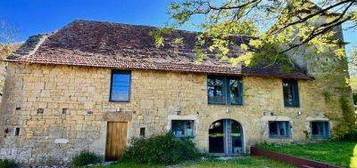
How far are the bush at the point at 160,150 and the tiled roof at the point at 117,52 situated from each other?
3.34 metres

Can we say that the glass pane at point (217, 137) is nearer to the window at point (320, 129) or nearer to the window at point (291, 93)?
the window at point (291, 93)

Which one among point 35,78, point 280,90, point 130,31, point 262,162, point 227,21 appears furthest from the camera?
point 130,31

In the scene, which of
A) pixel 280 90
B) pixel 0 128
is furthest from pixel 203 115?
pixel 0 128

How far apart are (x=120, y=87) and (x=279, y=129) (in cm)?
851

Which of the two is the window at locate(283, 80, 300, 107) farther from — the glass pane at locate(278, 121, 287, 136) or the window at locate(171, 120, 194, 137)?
the window at locate(171, 120, 194, 137)

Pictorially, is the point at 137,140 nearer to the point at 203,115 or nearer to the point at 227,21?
the point at 203,115

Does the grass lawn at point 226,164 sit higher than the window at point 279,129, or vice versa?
the window at point 279,129

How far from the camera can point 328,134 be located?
15547mm

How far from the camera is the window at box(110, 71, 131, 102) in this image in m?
12.8

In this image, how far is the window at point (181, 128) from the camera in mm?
13281

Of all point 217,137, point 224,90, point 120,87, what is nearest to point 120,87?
point 120,87

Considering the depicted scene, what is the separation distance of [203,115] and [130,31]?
21.4 feet

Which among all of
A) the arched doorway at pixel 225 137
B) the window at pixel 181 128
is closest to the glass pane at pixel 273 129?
the arched doorway at pixel 225 137

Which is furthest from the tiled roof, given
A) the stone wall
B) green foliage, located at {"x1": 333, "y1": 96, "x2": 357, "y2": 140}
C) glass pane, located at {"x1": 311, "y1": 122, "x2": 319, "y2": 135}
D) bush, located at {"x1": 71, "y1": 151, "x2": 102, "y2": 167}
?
bush, located at {"x1": 71, "y1": 151, "x2": 102, "y2": 167}
